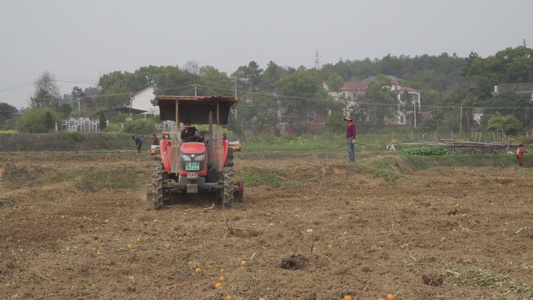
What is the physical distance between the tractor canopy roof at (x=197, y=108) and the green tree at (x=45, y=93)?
171 feet

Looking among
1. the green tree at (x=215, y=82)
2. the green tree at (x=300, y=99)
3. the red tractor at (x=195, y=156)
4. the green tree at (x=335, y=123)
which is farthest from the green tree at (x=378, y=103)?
the red tractor at (x=195, y=156)

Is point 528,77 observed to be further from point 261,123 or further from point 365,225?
point 365,225

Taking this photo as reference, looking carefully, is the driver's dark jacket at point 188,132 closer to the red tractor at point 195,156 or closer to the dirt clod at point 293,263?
the red tractor at point 195,156

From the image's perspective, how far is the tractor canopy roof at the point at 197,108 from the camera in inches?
456

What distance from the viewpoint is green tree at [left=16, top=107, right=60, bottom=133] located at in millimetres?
40153

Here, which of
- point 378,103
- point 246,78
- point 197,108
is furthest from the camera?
point 246,78

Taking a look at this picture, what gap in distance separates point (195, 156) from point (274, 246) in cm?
426

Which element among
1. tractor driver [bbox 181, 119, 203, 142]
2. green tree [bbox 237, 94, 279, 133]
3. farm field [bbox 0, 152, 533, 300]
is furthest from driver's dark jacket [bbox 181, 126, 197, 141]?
green tree [bbox 237, 94, 279, 133]

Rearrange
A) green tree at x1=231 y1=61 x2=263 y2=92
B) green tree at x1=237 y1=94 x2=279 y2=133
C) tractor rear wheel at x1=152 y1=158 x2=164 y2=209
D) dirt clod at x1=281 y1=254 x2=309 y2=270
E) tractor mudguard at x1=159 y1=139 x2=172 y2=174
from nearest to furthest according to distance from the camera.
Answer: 1. dirt clod at x1=281 y1=254 x2=309 y2=270
2. tractor rear wheel at x1=152 y1=158 x2=164 y2=209
3. tractor mudguard at x1=159 y1=139 x2=172 y2=174
4. green tree at x1=237 y1=94 x2=279 y2=133
5. green tree at x1=231 y1=61 x2=263 y2=92

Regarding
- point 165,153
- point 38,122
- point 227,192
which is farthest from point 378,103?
point 227,192

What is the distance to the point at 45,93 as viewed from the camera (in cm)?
6294

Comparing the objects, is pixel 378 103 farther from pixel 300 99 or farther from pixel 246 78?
pixel 246 78

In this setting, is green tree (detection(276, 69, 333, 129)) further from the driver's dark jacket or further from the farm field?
Result: the driver's dark jacket

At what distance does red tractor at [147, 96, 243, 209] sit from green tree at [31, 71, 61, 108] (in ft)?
172
